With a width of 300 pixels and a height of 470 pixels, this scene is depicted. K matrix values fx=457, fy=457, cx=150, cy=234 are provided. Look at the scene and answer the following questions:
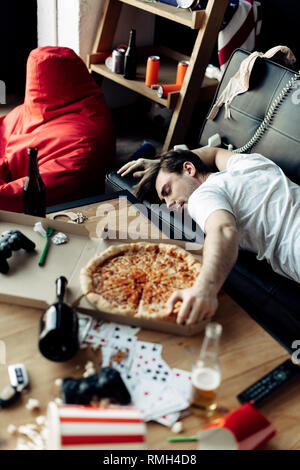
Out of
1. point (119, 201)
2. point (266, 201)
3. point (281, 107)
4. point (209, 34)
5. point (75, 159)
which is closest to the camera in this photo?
point (266, 201)

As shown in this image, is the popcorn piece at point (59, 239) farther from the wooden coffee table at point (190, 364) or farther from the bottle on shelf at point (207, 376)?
the bottle on shelf at point (207, 376)

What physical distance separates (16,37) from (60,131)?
2.00 m

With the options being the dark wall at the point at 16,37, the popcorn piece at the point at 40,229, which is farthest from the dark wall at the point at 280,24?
the popcorn piece at the point at 40,229

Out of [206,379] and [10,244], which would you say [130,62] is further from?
[206,379]

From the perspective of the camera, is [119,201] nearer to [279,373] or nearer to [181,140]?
[279,373]

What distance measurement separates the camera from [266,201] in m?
1.73

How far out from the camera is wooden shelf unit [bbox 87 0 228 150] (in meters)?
2.69

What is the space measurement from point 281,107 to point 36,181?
1.16 m

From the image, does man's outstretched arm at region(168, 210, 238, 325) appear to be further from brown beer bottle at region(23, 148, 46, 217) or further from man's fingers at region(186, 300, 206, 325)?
brown beer bottle at region(23, 148, 46, 217)

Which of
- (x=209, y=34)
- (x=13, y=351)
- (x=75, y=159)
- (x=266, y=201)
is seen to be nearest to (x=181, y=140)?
(x=209, y=34)

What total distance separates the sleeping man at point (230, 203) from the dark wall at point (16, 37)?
2.57 metres

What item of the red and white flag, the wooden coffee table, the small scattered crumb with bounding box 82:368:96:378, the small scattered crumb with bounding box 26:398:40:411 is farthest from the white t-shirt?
the red and white flag

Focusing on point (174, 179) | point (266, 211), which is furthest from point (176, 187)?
point (266, 211)

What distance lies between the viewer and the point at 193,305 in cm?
120
